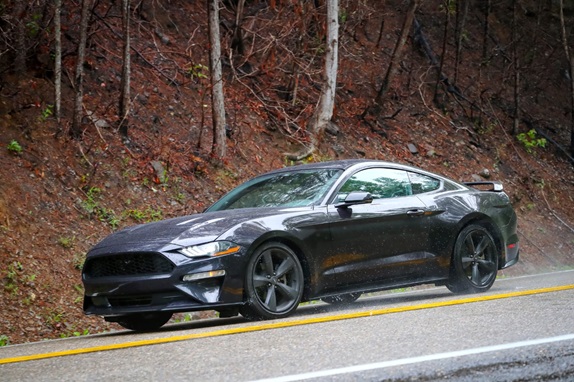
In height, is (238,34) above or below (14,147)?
above

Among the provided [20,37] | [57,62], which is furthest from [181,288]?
[20,37]

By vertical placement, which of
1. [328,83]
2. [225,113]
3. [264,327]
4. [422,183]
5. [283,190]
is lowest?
[264,327]

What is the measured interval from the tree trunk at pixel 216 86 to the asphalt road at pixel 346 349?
8.72 m

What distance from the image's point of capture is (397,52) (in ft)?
76.5

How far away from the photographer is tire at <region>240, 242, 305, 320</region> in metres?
8.75

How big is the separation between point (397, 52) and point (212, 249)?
15595mm

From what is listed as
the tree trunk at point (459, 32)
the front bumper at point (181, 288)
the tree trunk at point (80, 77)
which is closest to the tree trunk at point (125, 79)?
the tree trunk at point (80, 77)

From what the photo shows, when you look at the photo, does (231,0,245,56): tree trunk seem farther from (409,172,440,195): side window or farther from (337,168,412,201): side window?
(337,168,412,201): side window

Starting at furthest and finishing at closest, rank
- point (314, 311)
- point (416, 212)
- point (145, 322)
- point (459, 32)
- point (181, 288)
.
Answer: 1. point (459, 32)
2. point (416, 212)
3. point (314, 311)
4. point (145, 322)
5. point (181, 288)

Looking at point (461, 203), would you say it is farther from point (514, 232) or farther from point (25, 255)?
point (25, 255)

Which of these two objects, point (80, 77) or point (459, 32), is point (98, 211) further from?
point (459, 32)

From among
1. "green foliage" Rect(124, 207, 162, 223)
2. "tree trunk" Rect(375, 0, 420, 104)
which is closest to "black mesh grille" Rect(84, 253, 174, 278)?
"green foliage" Rect(124, 207, 162, 223)

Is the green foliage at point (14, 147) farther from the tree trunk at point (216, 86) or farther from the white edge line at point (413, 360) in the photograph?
the white edge line at point (413, 360)

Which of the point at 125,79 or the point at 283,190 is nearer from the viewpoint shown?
the point at 283,190
